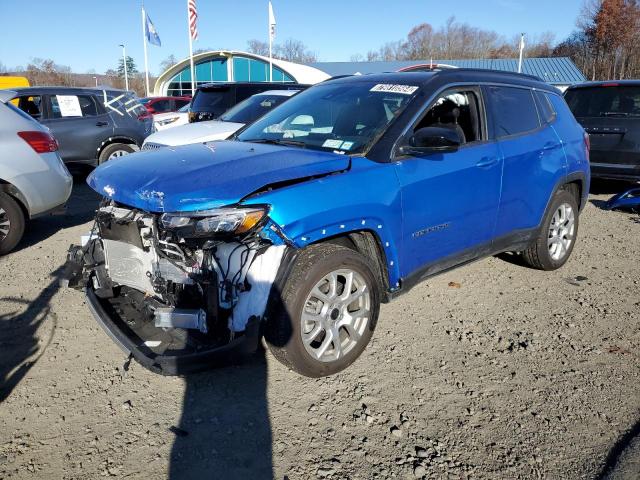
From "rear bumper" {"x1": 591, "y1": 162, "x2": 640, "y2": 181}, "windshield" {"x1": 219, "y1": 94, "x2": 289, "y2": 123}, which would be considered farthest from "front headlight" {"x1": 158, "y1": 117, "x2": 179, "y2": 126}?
"rear bumper" {"x1": 591, "y1": 162, "x2": 640, "y2": 181}

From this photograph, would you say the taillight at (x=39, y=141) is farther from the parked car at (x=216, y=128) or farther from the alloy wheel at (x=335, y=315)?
the alloy wheel at (x=335, y=315)

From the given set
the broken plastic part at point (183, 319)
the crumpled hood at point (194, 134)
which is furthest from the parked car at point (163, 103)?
the broken plastic part at point (183, 319)

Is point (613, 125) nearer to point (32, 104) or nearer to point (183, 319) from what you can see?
point (183, 319)

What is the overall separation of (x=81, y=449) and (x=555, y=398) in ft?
8.69

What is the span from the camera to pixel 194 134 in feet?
23.9

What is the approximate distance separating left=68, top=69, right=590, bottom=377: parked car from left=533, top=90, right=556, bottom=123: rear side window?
0.35 metres

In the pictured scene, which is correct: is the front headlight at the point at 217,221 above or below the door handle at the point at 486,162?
below

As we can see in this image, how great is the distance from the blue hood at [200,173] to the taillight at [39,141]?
2.74 meters

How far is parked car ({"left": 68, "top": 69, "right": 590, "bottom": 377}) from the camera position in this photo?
8.96 feet

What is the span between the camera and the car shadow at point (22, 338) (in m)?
3.20

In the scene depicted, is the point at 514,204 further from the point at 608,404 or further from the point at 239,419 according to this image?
the point at 239,419

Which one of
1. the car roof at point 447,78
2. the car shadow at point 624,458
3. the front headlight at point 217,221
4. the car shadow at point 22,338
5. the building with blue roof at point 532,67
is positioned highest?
the building with blue roof at point 532,67

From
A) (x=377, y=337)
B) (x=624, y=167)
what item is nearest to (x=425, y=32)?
(x=624, y=167)

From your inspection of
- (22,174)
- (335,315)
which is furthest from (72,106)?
(335,315)
